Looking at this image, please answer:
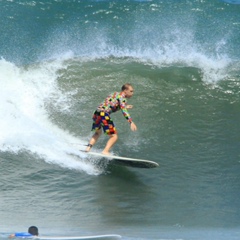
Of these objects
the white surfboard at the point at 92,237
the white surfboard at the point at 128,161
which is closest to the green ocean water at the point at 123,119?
the white surfboard at the point at 128,161

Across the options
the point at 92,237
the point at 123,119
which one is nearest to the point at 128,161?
the point at 123,119

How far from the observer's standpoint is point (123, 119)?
12391 millimetres

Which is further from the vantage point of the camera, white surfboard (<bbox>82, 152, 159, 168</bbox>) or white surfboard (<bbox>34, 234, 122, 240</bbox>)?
white surfboard (<bbox>82, 152, 159, 168</bbox>)

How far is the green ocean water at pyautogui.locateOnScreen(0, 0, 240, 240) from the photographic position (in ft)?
26.6

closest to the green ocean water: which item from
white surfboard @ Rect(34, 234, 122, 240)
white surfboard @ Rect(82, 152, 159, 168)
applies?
white surfboard @ Rect(82, 152, 159, 168)

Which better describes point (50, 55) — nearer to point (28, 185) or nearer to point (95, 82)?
point (95, 82)

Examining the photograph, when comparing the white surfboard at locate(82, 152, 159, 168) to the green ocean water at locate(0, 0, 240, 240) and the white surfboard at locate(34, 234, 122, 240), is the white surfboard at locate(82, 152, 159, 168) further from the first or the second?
the white surfboard at locate(34, 234, 122, 240)

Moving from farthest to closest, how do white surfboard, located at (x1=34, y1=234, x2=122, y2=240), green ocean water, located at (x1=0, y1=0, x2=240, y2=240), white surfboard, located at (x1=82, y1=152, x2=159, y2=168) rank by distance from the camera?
white surfboard, located at (x1=82, y1=152, x2=159, y2=168), green ocean water, located at (x1=0, y1=0, x2=240, y2=240), white surfboard, located at (x1=34, y1=234, x2=122, y2=240)

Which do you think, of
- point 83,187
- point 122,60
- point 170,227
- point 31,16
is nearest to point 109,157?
point 83,187

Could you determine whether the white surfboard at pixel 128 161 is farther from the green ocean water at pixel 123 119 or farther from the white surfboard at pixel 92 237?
the white surfboard at pixel 92 237

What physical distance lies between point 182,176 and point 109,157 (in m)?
1.30

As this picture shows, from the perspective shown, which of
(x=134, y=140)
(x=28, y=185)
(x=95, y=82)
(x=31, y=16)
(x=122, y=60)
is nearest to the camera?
(x=28, y=185)

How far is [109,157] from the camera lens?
9.88 m

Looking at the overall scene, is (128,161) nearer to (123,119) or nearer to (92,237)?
(123,119)
